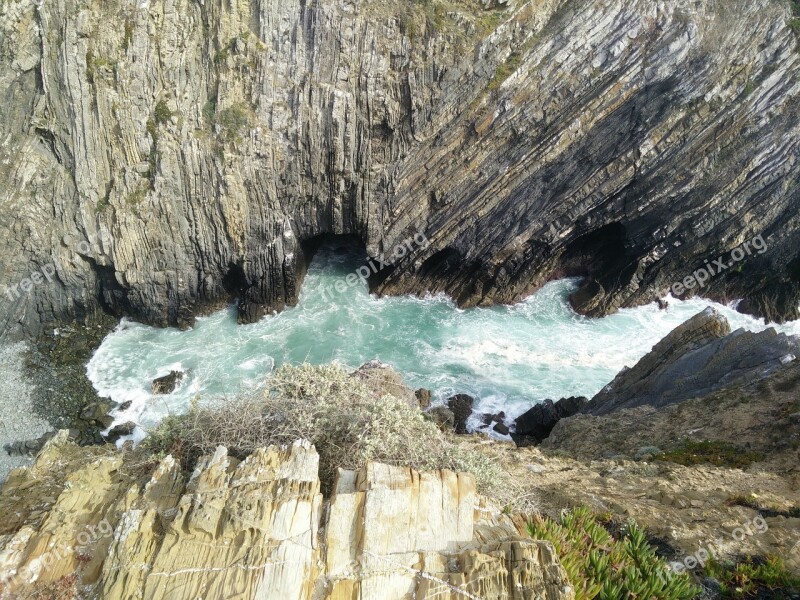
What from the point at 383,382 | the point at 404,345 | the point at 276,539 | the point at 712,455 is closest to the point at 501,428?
the point at 404,345

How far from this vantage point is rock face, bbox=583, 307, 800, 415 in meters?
14.3

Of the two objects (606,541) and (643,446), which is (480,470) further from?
(643,446)

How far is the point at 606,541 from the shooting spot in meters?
6.89

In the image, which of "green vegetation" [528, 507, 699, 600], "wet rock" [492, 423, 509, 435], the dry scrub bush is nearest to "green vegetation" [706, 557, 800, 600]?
"green vegetation" [528, 507, 699, 600]

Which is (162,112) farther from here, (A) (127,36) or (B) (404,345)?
(B) (404,345)

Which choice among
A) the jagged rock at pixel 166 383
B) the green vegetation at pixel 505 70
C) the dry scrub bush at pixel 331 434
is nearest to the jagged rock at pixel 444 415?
the dry scrub bush at pixel 331 434

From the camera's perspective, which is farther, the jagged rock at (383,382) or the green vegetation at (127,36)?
the green vegetation at (127,36)

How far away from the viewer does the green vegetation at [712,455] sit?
35.2 feet

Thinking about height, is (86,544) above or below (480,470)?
below

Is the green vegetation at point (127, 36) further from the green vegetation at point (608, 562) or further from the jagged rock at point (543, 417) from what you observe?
the green vegetation at point (608, 562)

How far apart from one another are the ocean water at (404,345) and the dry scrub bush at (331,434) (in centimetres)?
1264

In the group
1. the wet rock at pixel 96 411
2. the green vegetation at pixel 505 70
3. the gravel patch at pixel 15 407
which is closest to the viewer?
the gravel patch at pixel 15 407

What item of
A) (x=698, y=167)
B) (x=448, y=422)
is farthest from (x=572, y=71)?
(x=448, y=422)

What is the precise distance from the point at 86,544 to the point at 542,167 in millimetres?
23100
